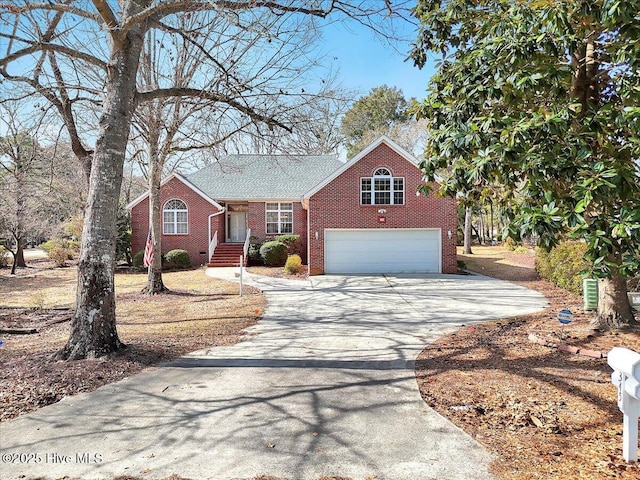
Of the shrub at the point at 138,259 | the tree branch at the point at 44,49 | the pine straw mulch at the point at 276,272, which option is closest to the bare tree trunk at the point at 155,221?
the pine straw mulch at the point at 276,272

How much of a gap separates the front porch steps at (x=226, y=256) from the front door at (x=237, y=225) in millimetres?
1583

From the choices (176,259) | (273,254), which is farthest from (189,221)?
(273,254)

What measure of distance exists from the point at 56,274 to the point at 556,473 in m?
23.3

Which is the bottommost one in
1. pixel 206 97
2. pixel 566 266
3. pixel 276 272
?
pixel 276 272

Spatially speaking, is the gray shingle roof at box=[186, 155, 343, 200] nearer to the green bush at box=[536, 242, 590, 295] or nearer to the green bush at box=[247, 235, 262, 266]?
the green bush at box=[247, 235, 262, 266]

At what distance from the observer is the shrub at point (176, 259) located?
2123 centimetres

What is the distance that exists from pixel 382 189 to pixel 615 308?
1176cm

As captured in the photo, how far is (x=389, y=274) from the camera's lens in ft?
58.1

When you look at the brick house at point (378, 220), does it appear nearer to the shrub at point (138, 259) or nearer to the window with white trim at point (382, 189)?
the window with white trim at point (382, 189)

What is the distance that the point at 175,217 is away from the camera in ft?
74.5

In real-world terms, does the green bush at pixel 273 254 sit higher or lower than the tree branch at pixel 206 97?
lower

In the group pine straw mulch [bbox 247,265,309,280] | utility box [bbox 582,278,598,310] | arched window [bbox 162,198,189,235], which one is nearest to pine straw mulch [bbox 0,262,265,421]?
pine straw mulch [bbox 247,265,309,280]

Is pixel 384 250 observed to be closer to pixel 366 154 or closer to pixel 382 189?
pixel 382 189

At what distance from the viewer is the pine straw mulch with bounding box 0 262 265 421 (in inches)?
194
